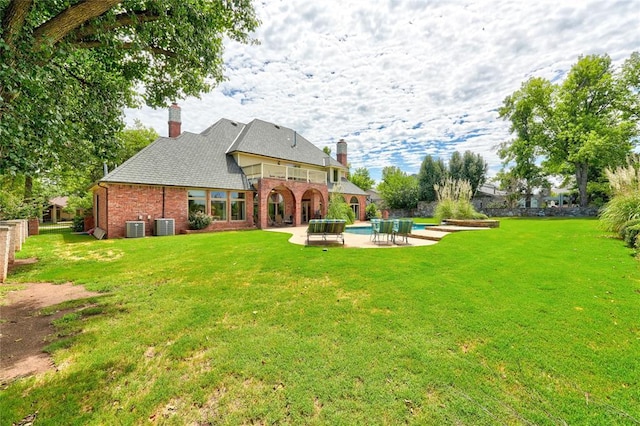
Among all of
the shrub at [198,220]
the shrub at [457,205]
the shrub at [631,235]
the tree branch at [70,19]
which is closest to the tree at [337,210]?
the shrub at [457,205]

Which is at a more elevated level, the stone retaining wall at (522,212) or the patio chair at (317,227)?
the stone retaining wall at (522,212)

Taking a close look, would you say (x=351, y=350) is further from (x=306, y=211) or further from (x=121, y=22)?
(x=306, y=211)

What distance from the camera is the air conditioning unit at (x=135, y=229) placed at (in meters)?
13.8

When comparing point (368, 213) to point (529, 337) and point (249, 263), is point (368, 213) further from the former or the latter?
point (529, 337)

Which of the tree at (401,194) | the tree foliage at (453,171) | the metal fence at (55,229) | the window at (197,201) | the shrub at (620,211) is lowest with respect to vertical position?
the metal fence at (55,229)

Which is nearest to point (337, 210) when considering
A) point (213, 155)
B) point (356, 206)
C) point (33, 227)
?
point (356, 206)

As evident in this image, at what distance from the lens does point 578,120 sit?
27719 millimetres

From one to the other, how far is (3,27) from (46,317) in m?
4.09

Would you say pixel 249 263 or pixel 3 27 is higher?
A: pixel 3 27

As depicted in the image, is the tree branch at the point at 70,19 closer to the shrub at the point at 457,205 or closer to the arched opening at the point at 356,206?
the shrub at the point at 457,205

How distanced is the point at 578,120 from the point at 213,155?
35962 mm

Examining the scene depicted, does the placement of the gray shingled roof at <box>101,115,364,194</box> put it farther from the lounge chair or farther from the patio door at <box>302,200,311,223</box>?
the lounge chair

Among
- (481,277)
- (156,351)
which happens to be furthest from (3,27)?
(481,277)

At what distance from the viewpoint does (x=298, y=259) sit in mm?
7379
